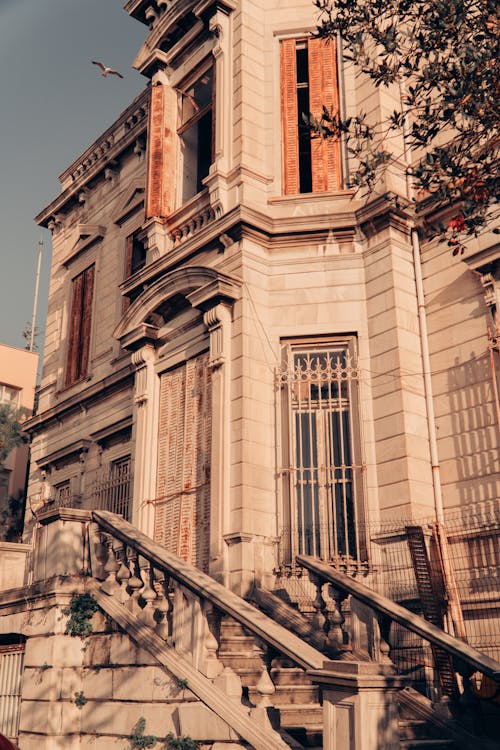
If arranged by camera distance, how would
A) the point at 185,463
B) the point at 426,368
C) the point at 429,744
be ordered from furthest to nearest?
1. the point at 185,463
2. the point at 426,368
3. the point at 429,744

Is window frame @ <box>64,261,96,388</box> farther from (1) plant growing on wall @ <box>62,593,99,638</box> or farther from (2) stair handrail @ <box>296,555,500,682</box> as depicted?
(2) stair handrail @ <box>296,555,500,682</box>

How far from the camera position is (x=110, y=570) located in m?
9.35

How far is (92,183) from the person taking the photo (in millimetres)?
21219

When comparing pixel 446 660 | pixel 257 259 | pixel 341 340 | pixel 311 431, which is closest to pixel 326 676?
pixel 446 660

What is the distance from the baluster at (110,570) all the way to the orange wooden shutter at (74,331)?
10.5 meters

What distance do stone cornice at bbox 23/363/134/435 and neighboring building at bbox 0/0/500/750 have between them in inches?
11.5

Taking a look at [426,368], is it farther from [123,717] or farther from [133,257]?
[133,257]

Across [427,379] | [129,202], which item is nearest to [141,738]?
[427,379]

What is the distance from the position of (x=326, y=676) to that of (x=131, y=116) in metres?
16.0

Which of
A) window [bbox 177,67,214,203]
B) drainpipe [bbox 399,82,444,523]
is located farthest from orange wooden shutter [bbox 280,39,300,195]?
drainpipe [bbox 399,82,444,523]

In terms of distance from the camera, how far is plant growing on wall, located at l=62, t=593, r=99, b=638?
29.5ft

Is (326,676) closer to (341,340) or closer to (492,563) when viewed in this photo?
(492,563)

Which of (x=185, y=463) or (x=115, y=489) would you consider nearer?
(x=185, y=463)

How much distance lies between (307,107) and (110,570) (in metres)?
9.39
